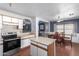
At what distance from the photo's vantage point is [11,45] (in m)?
3.29

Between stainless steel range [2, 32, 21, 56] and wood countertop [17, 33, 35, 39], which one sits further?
wood countertop [17, 33, 35, 39]

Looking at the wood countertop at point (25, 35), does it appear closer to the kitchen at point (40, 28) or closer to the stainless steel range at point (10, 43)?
the kitchen at point (40, 28)

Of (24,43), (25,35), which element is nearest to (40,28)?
(25,35)

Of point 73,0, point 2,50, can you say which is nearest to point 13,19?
point 2,50

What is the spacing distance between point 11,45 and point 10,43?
107 millimetres

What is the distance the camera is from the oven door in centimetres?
302

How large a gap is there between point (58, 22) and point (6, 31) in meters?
1.90

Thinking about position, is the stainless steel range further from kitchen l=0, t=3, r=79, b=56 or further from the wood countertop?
the wood countertop

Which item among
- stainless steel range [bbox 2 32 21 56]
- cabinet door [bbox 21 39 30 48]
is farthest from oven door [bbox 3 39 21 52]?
cabinet door [bbox 21 39 30 48]

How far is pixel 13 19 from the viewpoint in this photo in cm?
351

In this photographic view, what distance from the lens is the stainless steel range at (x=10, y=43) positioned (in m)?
3.03

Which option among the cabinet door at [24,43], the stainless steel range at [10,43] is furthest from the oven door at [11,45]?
the cabinet door at [24,43]

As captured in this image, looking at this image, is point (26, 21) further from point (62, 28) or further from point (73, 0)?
point (73, 0)

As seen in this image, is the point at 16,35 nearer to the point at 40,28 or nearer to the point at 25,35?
the point at 25,35
